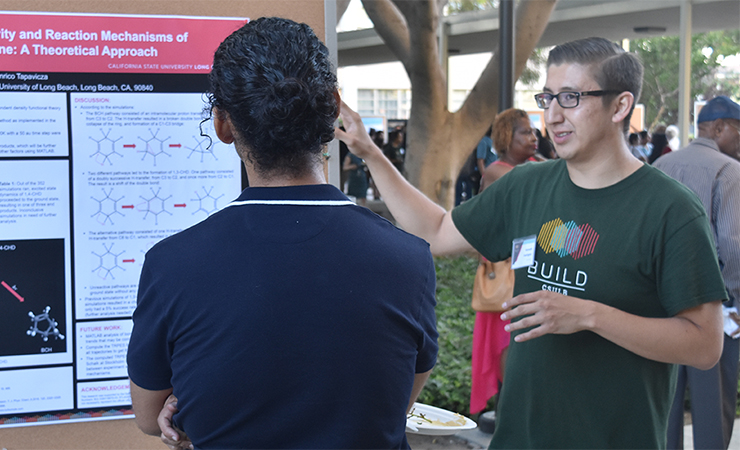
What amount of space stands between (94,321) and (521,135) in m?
3.20

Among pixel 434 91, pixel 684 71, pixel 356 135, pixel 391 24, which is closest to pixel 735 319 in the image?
pixel 356 135

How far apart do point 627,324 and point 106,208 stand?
62.0 inches

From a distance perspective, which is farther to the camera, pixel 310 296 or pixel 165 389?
pixel 165 389

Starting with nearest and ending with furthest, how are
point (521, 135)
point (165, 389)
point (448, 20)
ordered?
point (165, 389)
point (521, 135)
point (448, 20)

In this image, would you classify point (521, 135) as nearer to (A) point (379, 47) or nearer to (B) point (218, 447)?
(B) point (218, 447)

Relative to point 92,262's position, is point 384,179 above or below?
above

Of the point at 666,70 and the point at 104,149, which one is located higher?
the point at 666,70

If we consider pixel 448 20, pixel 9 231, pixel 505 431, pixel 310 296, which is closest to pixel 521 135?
pixel 505 431

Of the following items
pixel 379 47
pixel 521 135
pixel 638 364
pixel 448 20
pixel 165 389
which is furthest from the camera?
pixel 379 47

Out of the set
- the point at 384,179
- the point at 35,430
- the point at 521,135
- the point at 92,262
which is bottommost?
the point at 35,430

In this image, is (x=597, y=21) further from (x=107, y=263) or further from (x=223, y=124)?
(x=223, y=124)

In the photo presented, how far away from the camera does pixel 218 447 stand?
124cm

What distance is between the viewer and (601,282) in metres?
1.84

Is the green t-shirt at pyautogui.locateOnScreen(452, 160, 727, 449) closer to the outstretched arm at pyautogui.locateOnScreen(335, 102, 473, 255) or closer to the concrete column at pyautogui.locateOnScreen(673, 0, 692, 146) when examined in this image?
the outstretched arm at pyautogui.locateOnScreen(335, 102, 473, 255)
